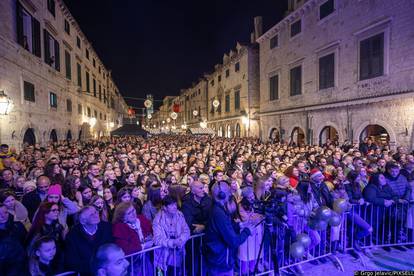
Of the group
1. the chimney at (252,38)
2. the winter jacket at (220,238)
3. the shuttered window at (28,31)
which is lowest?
the winter jacket at (220,238)

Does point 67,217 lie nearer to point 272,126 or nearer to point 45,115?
point 45,115

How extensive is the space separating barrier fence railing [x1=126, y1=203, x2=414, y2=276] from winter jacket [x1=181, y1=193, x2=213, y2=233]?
0.38m

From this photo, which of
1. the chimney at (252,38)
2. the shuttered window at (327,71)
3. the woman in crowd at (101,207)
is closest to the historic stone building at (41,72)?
the woman in crowd at (101,207)

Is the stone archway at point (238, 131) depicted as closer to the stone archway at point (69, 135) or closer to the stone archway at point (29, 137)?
the stone archway at point (69, 135)

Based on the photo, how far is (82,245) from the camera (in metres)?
3.19

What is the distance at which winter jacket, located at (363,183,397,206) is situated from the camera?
5.18m

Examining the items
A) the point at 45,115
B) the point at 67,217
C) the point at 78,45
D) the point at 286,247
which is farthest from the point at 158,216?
the point at 78,45

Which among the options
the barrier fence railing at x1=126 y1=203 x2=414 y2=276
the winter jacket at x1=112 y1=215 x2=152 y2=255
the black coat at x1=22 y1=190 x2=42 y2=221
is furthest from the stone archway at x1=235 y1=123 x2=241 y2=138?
the winter jacket at x1=112 y1=215 x2=152 y2=255

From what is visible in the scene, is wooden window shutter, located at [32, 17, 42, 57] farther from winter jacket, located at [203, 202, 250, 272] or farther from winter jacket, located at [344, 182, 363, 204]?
winter jacket, located at [344, 182, 363, 204]

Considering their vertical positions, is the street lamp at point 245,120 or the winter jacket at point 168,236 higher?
the street lamp at point 245,120

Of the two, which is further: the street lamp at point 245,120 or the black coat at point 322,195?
the street lamp at point 245,120

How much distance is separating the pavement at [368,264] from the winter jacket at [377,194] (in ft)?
3.16

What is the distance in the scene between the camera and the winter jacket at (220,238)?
11.4 ft

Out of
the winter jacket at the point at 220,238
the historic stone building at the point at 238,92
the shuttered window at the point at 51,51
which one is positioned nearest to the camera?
the winter jacket at the point at 220,238
